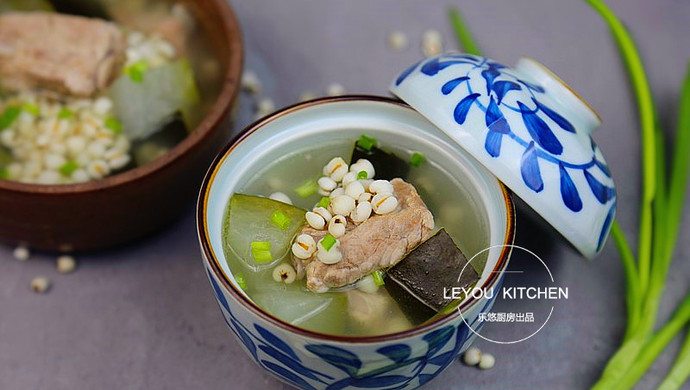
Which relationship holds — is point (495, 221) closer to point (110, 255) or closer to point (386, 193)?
point (386, 193)

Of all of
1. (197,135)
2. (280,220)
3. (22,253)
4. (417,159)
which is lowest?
(22,253)

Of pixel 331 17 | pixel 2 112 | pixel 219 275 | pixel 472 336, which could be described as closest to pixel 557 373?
pixel 472 336

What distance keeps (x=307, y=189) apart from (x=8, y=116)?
3.05ft

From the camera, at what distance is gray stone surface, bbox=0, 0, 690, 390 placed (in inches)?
72.3

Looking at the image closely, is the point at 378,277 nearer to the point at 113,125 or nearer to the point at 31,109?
the point at 113,125

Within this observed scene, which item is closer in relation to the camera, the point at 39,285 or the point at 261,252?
the point at 261,252

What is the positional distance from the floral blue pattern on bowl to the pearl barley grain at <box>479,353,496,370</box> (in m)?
0.34

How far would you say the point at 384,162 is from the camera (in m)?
1.69

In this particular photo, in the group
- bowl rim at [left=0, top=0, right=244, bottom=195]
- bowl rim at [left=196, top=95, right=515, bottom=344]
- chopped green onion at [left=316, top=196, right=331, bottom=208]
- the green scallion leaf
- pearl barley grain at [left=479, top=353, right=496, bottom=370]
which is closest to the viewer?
bowl rim at [left=196, top=95, right=515, bottom=344]

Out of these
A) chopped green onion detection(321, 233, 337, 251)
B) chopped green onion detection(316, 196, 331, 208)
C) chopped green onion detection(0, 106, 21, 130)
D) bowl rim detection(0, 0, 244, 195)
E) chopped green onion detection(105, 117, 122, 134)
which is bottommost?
chopped green onion detection(0, 106, 21, 130)

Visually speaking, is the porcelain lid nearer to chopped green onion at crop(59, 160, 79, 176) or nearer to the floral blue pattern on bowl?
the floral blue pattern on bowl

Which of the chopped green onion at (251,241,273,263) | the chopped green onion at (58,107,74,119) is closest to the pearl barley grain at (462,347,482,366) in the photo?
the chopped green onion at (251,241,273,263)

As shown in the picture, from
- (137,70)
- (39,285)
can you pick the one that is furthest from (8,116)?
(39,285)

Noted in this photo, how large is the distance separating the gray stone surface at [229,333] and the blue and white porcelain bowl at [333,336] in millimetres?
382
